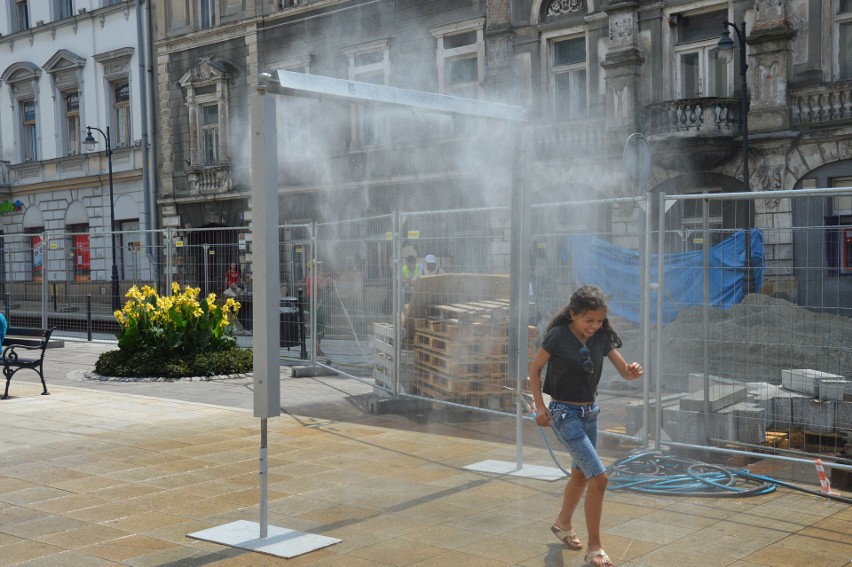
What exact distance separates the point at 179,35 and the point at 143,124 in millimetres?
3120

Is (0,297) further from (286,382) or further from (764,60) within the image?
(764,60)

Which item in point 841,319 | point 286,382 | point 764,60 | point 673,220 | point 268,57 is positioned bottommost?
point 286,382

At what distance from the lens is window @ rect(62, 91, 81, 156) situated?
34594 millimetres

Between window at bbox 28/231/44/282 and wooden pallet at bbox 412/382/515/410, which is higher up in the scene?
window at bbox 28/231/44/282

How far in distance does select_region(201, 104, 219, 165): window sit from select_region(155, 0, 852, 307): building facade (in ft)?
0.18

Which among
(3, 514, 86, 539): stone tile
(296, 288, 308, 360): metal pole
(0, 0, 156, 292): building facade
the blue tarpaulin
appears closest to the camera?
(3, 514, 86, 539): stone tile

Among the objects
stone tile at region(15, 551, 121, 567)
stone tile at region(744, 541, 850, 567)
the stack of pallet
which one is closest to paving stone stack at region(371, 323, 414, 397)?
the stack of pallet

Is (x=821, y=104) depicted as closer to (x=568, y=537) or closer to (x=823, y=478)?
(x=823, y=478)

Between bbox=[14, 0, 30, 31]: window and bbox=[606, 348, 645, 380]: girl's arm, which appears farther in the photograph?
bbox=[14, 0, 30, 31]: window

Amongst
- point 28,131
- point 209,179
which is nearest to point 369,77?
point 209,179

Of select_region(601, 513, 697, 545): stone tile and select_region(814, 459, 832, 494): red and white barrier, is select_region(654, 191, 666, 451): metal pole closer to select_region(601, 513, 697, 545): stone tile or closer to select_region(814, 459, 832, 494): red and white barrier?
select_region(814, 459, 832, 494): red and white barrier

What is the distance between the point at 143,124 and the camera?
105ft

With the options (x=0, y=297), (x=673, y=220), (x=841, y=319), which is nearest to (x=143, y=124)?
(x=0, y=297)

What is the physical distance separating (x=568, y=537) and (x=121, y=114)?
3049cm
